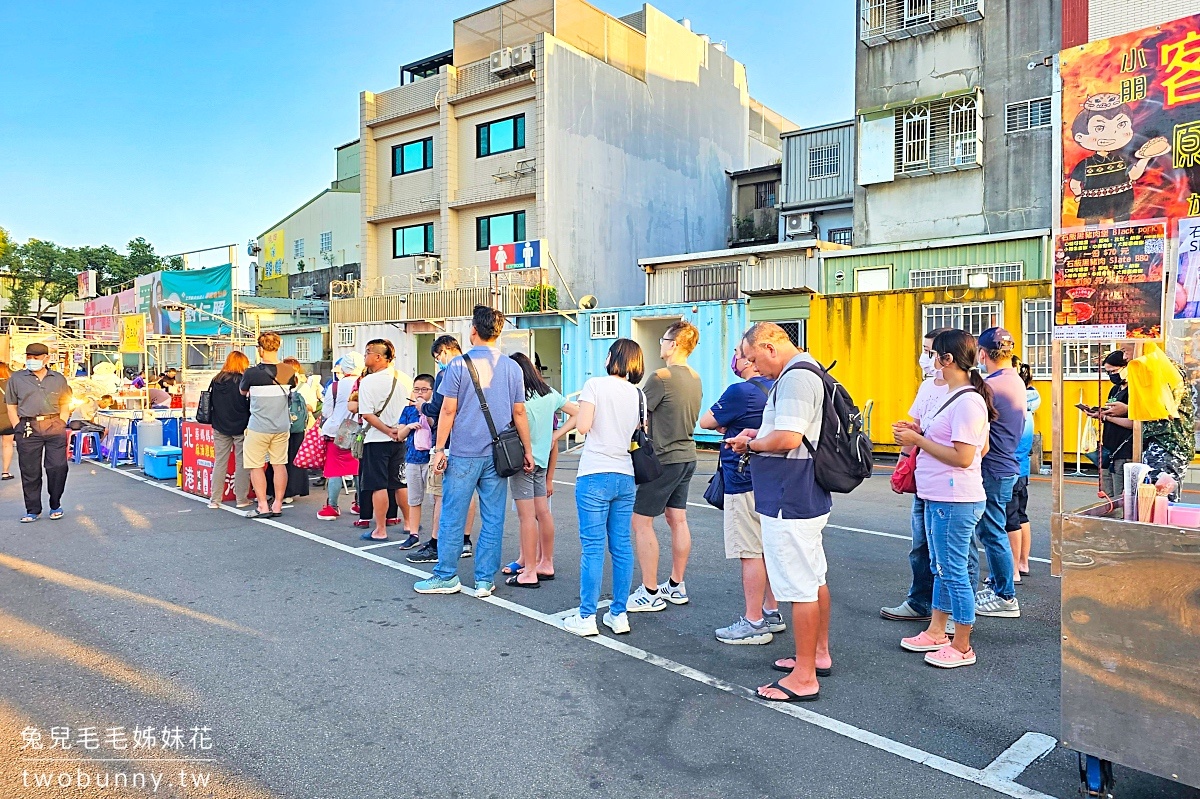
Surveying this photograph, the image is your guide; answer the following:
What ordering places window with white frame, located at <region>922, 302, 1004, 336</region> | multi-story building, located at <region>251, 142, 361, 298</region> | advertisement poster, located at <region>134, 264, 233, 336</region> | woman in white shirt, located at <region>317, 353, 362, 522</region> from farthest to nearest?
multi-story building, located at <region>251, 142, 361, 298</region> → advertisement poster, located at <region>134, 264, 233, 336</region> → window with white frame, located at <region>922, 302, 1004, 336</region> → woman in white shirt, located at <region>317, 353, 362, 522</region>

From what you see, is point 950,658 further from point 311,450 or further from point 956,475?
point 311,450

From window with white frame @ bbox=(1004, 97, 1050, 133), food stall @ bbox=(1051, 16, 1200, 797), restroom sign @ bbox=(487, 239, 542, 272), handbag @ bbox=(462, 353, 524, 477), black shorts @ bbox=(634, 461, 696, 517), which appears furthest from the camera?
restroom sign @ bbox=(487, 239, 542, 272)

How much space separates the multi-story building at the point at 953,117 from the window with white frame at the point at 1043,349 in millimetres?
4526

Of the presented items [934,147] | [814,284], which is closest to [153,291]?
[814,284]

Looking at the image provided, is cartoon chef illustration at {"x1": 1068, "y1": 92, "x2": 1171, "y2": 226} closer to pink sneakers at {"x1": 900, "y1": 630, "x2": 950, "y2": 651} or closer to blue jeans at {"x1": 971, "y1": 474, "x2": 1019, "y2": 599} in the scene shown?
blue jeans at {"x1": 971, "y1": 474, "x2": 1019, "y2": 599}

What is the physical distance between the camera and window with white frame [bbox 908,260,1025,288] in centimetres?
1571

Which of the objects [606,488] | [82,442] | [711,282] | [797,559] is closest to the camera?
[797,559]

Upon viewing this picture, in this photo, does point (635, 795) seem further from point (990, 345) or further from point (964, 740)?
point (990, 345)

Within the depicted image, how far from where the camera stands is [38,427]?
27.3 feet

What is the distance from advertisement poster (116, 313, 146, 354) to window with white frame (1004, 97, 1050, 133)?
20.2 metres

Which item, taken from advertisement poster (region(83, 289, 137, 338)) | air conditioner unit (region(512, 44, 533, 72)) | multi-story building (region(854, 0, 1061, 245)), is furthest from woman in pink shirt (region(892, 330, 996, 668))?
air conditioner unit (region(512, 44, 533, 72))

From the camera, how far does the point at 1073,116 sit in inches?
161

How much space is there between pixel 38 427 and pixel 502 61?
19.2m

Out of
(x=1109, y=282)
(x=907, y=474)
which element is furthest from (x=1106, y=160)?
(x=907, y=474)
